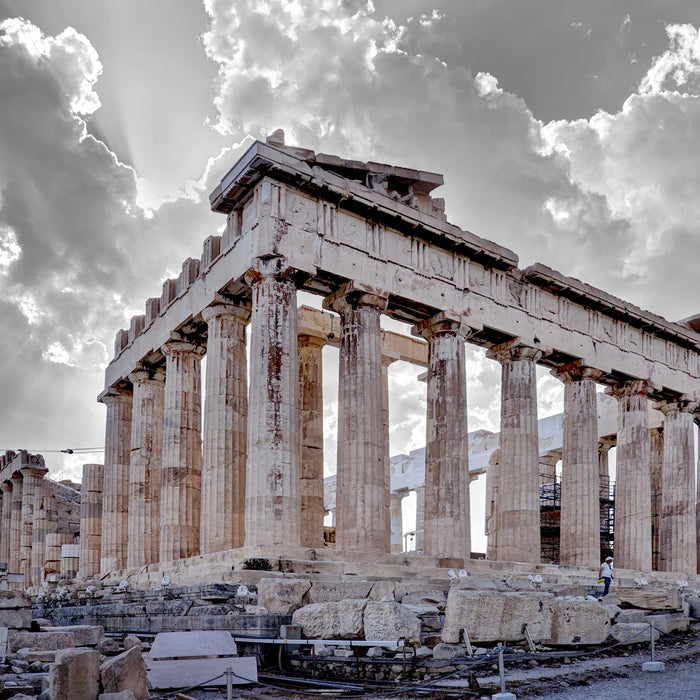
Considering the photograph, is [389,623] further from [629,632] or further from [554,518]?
[554,518]

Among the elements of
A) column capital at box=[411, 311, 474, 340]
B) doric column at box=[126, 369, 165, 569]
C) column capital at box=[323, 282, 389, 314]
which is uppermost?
column capital at box=[323, 282, 389, 314]

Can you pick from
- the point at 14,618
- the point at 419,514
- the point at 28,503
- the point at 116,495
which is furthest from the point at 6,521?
the point at 14,618

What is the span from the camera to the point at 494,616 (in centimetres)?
1366

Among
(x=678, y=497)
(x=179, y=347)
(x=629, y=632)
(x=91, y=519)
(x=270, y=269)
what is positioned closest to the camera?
(x=629, y=632)

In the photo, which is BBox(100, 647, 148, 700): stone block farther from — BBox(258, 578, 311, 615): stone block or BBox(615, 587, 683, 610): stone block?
BBox(615, 587, 683, 610): stone block

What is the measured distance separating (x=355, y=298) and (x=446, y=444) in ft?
15.6

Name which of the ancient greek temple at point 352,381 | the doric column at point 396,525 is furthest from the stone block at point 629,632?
the doric column at point 396,525

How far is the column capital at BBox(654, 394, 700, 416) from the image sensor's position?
109ft

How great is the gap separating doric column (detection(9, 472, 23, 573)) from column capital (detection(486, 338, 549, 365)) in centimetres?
2589

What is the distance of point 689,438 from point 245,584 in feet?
70.2

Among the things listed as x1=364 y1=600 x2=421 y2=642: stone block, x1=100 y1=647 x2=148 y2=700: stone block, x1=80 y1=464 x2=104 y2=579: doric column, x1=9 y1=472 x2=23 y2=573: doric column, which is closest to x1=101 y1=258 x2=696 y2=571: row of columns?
x1=80 y1=464 x2=104 y2=579: doric column

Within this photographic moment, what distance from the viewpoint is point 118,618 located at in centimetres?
1794

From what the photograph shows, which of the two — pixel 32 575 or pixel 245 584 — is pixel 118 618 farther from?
pixel 32 575

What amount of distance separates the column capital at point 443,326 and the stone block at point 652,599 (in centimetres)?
931
